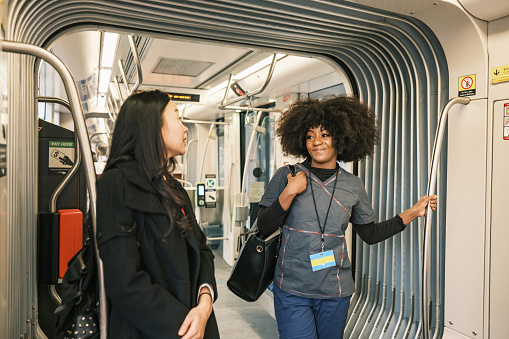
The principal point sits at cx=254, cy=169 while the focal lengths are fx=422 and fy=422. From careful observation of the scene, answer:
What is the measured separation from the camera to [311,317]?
89.7 inches

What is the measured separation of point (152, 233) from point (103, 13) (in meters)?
1.34

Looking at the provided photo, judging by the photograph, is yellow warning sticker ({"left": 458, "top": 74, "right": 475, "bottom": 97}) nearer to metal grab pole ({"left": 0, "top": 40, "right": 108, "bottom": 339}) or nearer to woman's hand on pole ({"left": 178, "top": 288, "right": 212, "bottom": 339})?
woman's hand on pole ({"left": 178, "top": 288, "right": 212, "bottom": 339})

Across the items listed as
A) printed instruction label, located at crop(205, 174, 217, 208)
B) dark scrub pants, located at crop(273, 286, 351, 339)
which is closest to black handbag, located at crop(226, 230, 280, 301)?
dark scrub pants, located at crop(273, 286, 351, 339)

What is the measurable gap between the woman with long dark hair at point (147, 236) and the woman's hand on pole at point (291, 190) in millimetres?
727

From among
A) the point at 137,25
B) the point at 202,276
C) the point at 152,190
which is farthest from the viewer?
the point at 137,25

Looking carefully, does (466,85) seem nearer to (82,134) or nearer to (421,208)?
(421,208)

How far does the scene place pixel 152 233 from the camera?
1.51 m

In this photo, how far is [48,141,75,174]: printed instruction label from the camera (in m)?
2.75

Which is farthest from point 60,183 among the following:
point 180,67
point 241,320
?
point 241,320

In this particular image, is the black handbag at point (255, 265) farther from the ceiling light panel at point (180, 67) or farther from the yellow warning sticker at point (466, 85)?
the ceiling light panel at point (180, 67)

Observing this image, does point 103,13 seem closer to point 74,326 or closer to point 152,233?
point 152,233

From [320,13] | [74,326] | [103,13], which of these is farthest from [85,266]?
[320,13]

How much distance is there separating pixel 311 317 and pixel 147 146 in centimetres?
135

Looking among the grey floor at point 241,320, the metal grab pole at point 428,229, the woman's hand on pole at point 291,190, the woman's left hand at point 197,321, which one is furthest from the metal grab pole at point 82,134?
the grey floor at point 241,320
